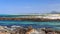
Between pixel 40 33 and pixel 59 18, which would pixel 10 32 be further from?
pixel 59 18

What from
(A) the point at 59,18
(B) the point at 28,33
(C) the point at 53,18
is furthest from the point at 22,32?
(C) the point at 53,18

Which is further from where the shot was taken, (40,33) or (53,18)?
(53,18)

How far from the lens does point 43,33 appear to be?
7.13 meters

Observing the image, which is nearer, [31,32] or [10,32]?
[31,32]

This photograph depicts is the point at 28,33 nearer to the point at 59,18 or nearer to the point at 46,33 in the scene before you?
the point at 46,33

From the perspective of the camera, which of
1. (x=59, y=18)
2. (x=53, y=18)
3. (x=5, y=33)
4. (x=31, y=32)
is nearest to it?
(x=31, y=32)

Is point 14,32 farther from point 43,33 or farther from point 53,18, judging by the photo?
point 53,18

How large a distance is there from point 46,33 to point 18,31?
1245 millimetres

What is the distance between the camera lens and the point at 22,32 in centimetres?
762

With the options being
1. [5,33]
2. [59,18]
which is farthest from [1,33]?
[59,18]

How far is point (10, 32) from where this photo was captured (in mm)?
7602

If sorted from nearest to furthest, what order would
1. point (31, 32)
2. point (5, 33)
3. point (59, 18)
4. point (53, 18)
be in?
point (31, 32)
point (5, 33)
point (59, 18)
point (53, 18)

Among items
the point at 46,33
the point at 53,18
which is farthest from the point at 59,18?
the point at 46,33

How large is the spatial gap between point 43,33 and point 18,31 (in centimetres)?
119
